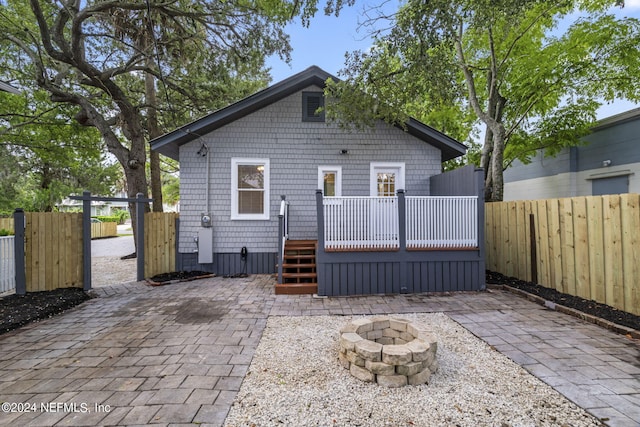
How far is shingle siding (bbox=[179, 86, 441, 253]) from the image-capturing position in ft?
23.6

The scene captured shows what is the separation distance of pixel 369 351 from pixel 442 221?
147 inches

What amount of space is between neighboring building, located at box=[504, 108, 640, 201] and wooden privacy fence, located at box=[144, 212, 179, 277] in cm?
1261

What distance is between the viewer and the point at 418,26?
A: 490 cm

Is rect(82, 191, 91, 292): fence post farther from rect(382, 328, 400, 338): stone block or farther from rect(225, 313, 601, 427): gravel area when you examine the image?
rect(382, 328, 400, 338): stone block

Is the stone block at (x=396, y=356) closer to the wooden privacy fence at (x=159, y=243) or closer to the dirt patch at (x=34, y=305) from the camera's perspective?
the dirt patch at (x=34, y=305)

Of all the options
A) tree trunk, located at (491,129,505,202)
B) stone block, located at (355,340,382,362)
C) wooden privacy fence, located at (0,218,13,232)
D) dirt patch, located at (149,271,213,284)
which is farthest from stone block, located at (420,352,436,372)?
wooden privacy fence, located at (0,218,13,232)

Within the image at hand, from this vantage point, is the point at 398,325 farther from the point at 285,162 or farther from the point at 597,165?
the point at 597,165

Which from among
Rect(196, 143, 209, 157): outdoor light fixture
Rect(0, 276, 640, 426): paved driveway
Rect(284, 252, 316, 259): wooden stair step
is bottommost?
Rect(0, 276, 640, 426): paved driveway

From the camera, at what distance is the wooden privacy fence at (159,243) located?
6.81m

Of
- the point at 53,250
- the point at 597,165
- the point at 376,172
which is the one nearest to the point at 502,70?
the point at 597,165

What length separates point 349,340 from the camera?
2768mm

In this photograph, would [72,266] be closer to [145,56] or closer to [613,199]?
[145,56]

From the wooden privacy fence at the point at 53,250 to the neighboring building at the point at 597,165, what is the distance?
1385 centimetres

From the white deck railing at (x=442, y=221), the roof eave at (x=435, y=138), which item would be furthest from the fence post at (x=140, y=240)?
the roof eave at (x=435, y=138)
